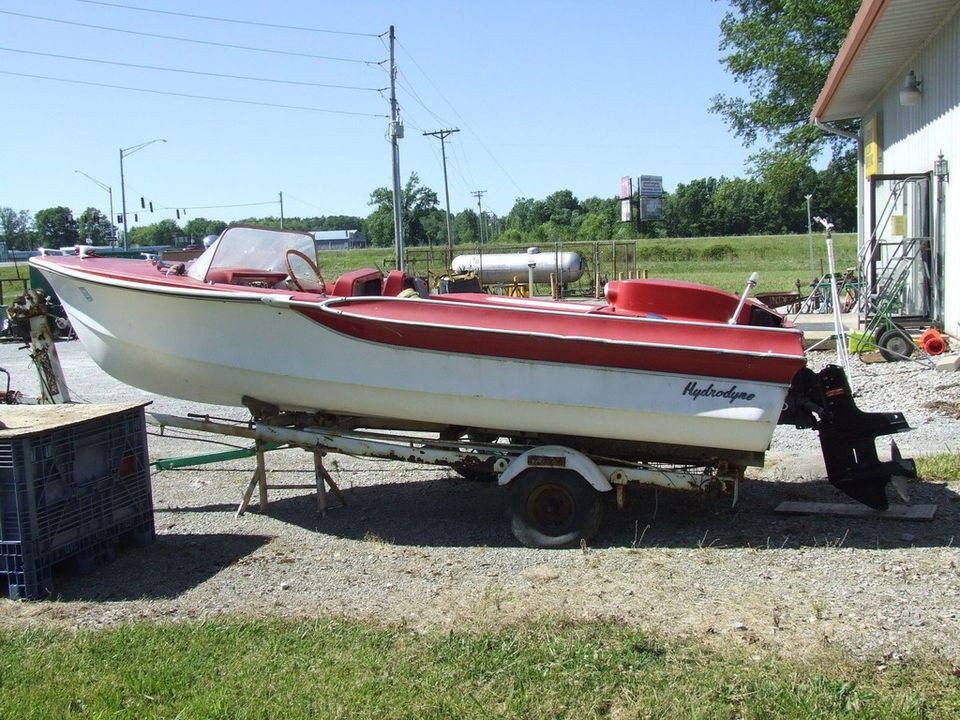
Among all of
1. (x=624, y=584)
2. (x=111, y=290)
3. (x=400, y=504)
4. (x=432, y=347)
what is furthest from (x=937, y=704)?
(x=111, y=290)

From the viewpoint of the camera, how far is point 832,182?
30781mm

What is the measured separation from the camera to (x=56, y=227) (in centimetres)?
10319

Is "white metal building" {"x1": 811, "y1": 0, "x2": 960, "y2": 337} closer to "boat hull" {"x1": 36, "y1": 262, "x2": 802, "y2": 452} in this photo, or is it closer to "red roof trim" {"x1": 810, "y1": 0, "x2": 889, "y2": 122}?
"red roof trim" {"x1": 810, "y1": 0, "x2": 889, "y2": 122}

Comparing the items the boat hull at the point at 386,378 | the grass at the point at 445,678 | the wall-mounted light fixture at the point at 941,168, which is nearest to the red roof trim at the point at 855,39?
the wall-mounted light fixture at the point at 941,168

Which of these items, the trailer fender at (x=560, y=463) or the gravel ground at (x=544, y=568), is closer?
the gravel ground at (x=544, y=568)

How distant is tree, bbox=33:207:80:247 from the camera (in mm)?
98312

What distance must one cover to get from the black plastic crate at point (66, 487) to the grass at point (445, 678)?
0.78 metres

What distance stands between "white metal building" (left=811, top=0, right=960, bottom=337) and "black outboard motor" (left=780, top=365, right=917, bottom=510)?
7280 mm

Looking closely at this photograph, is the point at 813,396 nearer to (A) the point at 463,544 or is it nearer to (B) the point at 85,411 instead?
(A) the point at 463,544

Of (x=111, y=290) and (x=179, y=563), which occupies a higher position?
(x=111, y=290)

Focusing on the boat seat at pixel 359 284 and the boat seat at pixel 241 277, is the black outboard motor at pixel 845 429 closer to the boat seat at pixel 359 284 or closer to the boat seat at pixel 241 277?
the boat seat at pixel 359 284

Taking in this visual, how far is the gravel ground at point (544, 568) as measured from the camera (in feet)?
13.6

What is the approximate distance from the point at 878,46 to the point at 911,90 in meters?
0.80

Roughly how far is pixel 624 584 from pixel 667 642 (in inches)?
31.2
